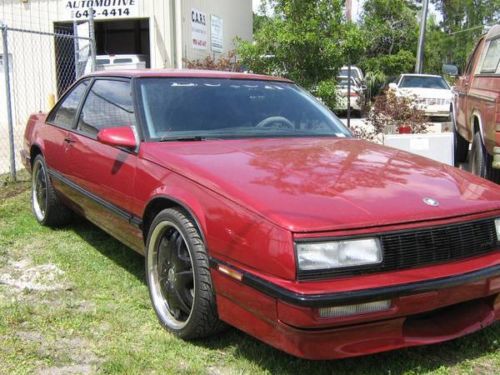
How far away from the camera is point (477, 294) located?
291 cm

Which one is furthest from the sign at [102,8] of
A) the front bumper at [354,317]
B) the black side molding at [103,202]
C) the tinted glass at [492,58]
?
the front bumper at [354,317]

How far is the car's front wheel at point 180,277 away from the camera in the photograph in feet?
10.0

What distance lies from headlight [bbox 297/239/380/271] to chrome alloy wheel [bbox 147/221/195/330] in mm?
771

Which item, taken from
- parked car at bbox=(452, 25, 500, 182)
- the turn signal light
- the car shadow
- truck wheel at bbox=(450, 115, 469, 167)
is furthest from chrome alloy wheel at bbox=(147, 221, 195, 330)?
truck wheel at bbox=(450, 115, 469, 167)

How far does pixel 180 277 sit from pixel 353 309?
3.71 ft

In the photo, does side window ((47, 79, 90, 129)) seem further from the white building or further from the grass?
the white building

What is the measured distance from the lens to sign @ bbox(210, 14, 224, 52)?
61.7 ft

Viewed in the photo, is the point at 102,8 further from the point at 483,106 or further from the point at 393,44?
the point at 393,44

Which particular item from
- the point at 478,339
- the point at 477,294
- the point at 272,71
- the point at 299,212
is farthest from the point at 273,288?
the point at 272,71

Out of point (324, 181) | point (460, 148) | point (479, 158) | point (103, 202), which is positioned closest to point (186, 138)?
point (103, 202)

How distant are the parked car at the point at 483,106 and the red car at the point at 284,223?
8.52ft

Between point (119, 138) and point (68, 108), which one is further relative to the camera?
point (68, 108)

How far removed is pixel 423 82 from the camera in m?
18.8

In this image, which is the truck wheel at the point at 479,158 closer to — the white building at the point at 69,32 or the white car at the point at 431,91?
the white car at the point at 431,91
